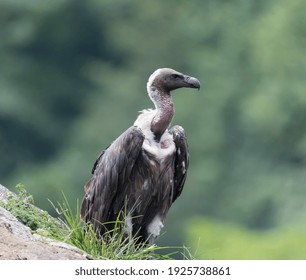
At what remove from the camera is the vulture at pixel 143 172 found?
1027 cm

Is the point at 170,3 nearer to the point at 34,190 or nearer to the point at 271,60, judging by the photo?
the point at 271,60

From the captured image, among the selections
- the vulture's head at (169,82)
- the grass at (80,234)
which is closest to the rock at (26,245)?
the grass at (80,234)

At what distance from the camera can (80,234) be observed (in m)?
9.54

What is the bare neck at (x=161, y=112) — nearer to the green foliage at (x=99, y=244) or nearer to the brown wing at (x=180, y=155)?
the brown wing at (x=180, y=155)

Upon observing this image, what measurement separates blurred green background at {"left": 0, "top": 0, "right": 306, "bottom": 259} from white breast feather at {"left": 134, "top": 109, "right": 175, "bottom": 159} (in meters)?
15.1

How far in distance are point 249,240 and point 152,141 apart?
15.6 meters

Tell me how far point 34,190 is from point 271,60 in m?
12.1

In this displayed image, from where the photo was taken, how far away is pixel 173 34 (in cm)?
4038

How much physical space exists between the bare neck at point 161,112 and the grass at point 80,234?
77cm

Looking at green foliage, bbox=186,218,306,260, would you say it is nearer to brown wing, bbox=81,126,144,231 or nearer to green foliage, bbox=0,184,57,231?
brown wing, bbox=81,126,144,231

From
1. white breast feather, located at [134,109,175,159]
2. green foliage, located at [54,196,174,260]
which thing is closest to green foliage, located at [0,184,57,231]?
green foliage, located at [54,196,174,260]

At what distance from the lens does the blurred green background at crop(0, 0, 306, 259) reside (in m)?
31.1

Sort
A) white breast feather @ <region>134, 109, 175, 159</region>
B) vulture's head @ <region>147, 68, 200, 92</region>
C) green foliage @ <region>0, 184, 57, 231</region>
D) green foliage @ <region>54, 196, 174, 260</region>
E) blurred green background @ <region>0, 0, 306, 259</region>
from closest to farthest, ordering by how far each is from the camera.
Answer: green foliage @ <region>54, 196, 174, 260</region>, green foliage @ <region>0, 184, 57, 231</region>, white breast feather @ <region>134, 109, 175, 159</region>, vulture's head @ <region>147, 68, 200, 92</region>, blurred green background @ <region>0, 0, 306, 259</region>

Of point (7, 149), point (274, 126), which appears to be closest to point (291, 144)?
point (274, 126)
